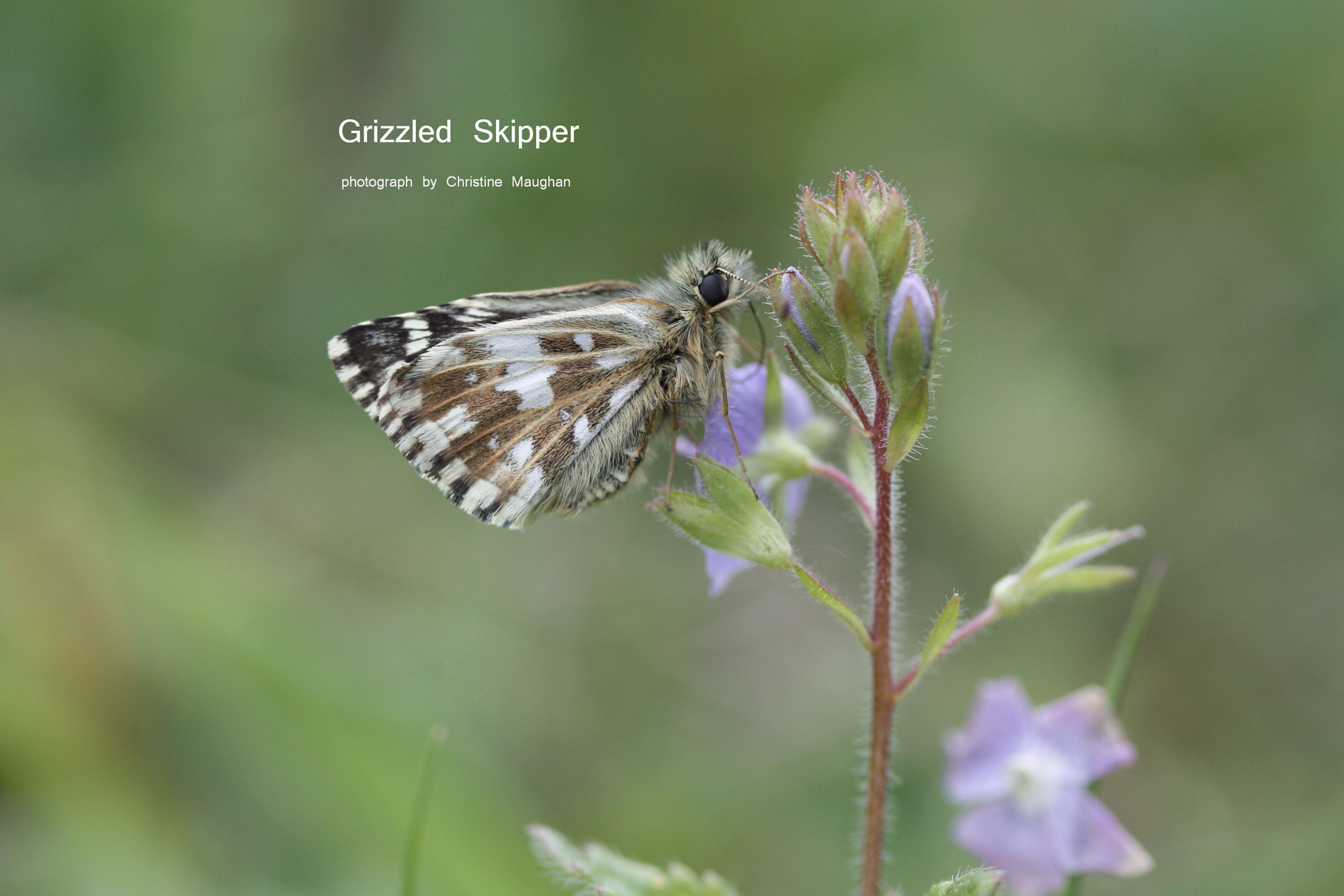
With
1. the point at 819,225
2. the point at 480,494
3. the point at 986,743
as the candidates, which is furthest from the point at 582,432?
the point at 986,743

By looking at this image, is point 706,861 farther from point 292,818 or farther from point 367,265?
point 367,265

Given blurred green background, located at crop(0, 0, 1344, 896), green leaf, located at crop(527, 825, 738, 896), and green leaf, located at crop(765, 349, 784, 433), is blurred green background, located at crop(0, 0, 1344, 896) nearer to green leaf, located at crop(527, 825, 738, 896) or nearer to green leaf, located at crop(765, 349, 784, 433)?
green leaf, located at crop(765, 349, 784, 433)

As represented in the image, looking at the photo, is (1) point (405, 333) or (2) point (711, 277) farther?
(1) point (405, 333)

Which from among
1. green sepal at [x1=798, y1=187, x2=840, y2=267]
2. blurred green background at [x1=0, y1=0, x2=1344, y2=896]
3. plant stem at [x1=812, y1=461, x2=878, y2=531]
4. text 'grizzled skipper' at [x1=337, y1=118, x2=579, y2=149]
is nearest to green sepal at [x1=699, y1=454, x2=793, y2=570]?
plant stem at [x1=812, y1=461, x2=878, y2=531]

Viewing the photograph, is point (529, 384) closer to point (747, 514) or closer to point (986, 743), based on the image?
point (747, 514)

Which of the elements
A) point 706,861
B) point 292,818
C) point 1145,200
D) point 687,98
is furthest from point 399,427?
point 1145,200

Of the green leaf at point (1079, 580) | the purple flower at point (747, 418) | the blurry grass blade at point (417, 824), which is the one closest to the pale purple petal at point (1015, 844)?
the green leaf at point (1079, 580)
